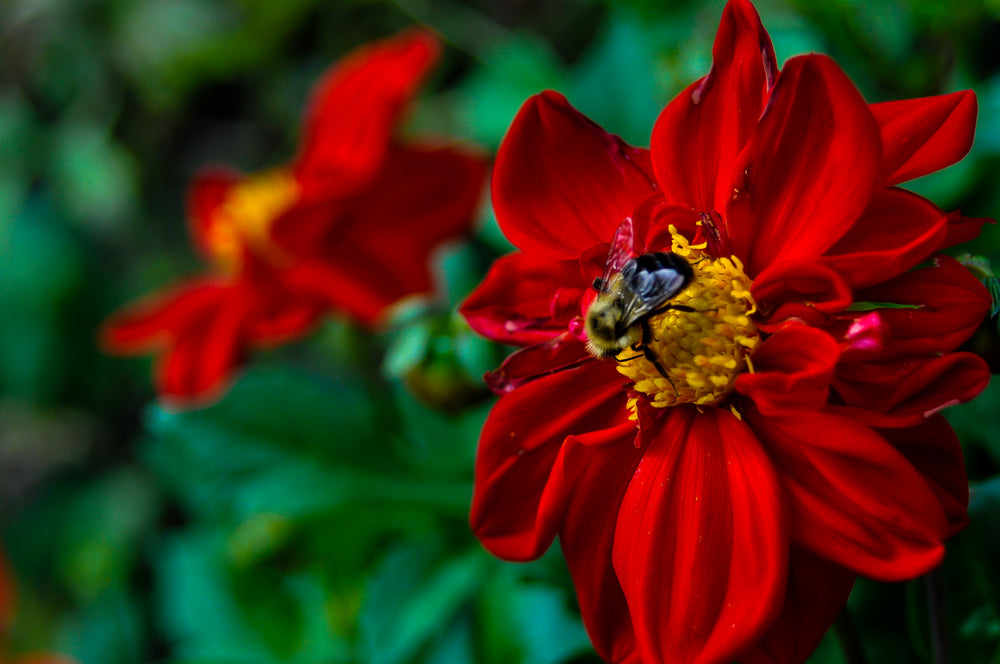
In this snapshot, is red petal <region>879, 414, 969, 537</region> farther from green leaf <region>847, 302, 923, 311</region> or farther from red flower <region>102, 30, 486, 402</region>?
red flower <region>102, 30, 486, 402</region>

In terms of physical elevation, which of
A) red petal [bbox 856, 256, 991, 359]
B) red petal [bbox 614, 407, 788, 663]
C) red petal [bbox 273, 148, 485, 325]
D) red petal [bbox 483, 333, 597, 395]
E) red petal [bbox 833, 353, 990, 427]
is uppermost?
red petal [bbox 856, 256, 991, 359]

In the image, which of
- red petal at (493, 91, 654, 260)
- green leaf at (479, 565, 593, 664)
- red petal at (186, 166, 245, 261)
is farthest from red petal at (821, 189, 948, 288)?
red petal at (186, 166, 245, 261)

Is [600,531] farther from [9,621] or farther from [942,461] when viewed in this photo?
[9,621]

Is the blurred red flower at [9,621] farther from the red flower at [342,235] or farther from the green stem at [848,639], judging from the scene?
the green stem at [848,639]

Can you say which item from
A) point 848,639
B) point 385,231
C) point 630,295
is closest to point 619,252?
point 630,295

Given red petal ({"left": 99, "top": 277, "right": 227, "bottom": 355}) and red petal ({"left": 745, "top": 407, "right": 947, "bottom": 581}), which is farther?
red petal ({"left": 99, "top": 277, "right": 227, "bottom": 355})

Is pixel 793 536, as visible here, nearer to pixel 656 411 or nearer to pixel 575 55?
pixel 656 411

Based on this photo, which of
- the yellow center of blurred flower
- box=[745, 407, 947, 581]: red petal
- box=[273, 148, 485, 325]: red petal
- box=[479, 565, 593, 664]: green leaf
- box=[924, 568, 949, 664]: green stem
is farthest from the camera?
the yellow center of blurred flower

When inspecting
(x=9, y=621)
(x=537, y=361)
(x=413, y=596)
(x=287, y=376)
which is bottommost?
(x=9, y=621)
